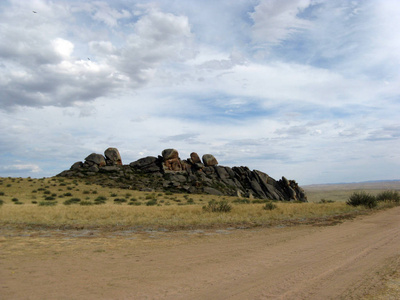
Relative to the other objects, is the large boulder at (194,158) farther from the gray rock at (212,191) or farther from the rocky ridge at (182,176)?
the gray rock at (212,191)

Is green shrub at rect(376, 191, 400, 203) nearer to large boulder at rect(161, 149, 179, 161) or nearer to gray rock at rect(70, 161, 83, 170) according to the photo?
large boulder at rect(161, 149, 179, 161)

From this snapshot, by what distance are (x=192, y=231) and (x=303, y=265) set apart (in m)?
7.29

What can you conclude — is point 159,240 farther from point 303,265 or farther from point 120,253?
point 303,265

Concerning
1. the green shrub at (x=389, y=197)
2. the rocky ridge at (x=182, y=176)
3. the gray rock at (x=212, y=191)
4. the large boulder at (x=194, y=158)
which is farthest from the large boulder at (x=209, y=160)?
the green shrub at (x=389, y=197)

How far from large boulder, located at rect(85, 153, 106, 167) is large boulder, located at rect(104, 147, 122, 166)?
3.82 ft

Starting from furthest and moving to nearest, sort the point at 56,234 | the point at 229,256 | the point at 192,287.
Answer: the point at 56,234
the point at 229,256
the point at 192,287

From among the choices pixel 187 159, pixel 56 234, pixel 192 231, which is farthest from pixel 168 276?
pixel 187 159

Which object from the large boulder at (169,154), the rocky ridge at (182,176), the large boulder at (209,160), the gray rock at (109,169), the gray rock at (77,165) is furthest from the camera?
the large boulder at (209,160)

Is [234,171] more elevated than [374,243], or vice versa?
[234,171]

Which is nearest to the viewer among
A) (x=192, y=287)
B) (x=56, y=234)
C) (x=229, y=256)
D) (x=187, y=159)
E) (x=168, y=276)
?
(x=192, y=287)

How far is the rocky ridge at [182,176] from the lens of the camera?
58.8 meters

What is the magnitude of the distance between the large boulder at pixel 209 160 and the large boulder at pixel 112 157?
20.5 meters

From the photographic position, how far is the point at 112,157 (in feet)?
221

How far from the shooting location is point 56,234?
1349 cm
